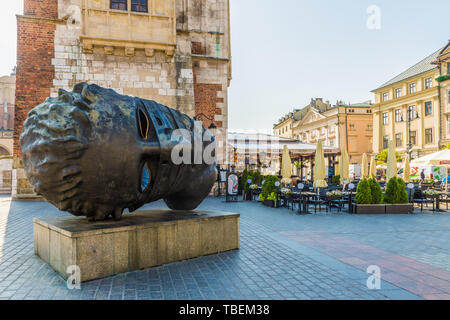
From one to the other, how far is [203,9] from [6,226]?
15.2m

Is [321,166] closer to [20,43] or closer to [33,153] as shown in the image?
[33,153]

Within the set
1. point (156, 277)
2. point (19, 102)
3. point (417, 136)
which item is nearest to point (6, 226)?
point (156, 277)

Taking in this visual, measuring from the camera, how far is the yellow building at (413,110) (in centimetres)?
4666

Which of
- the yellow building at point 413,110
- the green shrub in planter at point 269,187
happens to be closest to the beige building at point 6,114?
the green shrub in planter at point 269,187

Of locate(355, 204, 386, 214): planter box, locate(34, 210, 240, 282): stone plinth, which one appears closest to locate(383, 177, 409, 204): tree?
locate(355, 204, 386, 214): planter box

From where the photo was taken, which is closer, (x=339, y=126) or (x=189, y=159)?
(x=189, y=159)

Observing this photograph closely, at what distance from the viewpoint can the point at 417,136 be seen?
49938 mm

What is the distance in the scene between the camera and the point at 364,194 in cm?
1199

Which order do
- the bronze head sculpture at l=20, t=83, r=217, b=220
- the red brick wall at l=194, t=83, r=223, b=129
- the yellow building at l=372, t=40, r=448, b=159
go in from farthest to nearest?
the yellow building at l=372, t=40, r=448, b=159 → the red brick wall at l=194, t=83, r=223, b=129 → the bronze head sculpture at l=20, t=83, r=217, b=220

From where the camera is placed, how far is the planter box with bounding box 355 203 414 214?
11.8 meters

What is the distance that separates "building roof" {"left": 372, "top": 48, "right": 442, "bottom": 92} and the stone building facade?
46075 millimetres

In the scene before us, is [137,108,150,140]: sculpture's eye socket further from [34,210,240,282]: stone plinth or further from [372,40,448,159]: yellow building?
[372,40,448,159]: yellow building

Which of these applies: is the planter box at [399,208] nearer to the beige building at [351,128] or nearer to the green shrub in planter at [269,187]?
the green shrub in planter at [269,187]

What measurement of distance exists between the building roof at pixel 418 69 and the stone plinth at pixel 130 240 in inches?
2124
